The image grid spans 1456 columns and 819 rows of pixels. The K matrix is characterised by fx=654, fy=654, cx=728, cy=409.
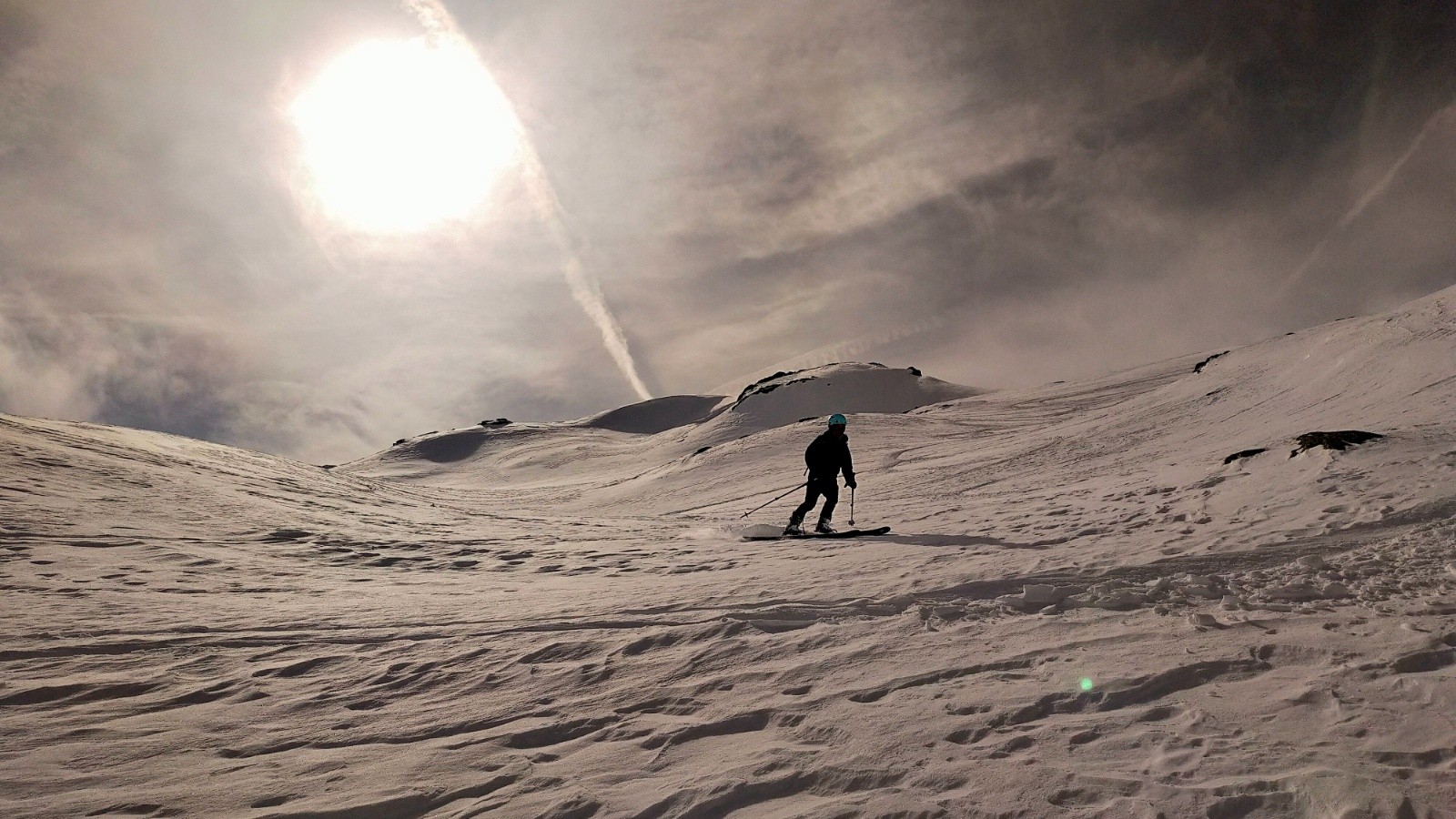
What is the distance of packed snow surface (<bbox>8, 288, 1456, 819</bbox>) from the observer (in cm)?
266

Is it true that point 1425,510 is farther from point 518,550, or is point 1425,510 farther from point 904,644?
point 518,550

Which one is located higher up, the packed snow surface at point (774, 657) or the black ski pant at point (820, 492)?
the black ski pant at point (820, 492)

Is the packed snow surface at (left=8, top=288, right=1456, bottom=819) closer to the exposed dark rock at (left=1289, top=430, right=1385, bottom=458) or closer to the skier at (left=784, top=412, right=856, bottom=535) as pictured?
the exposed dark rock at (left=1289, top=430, right=1385, bottom=458)

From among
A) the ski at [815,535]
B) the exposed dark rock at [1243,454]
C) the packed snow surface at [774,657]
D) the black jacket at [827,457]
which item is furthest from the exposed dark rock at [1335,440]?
the black jacket at [827,457]

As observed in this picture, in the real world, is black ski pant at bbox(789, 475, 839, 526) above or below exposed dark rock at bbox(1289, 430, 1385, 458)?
above

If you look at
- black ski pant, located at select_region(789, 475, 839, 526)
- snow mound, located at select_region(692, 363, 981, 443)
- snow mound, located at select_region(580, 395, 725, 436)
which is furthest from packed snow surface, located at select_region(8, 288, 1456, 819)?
snow mound, located at select_region(580, 395, 725, 436)

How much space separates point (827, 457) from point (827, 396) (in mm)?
55220

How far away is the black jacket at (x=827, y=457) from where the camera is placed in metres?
Result: 11.6

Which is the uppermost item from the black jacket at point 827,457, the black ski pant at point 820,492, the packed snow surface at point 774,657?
the black jacket at point 827,457

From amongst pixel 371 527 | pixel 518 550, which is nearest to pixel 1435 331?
pixel 518 550

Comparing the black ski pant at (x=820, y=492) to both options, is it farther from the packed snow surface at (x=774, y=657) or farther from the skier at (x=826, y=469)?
the packed snow surface at (x=774, y=657)

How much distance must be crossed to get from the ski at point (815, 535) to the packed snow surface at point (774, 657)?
0.41m

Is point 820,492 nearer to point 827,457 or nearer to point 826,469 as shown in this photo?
point 826,469

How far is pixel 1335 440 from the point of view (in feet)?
28.4
